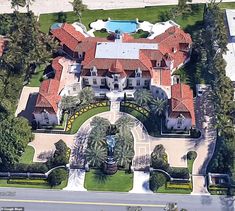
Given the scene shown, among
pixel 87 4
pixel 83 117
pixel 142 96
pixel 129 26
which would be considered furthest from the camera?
pixel 87 4

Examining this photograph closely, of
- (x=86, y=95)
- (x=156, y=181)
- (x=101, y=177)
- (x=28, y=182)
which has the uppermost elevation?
(x=86, y=95)

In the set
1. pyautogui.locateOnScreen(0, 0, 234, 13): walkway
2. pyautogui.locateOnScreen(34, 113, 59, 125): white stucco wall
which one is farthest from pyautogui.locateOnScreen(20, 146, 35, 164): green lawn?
pyautogui.locateOnScreen(0, 0, 234, 13): walkway

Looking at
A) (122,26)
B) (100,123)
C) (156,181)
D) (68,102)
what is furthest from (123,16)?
(156,181)

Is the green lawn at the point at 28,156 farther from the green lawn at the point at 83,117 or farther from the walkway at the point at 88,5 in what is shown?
the walkway at the point at 88,5

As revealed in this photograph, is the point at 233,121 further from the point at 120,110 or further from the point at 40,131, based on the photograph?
the point at 40,131

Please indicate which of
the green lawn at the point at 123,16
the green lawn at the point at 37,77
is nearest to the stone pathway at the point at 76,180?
the green lawn at the point at 37,77

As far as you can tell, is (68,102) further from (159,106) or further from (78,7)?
(78,7)

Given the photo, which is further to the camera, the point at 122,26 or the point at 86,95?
the point at 122,26
